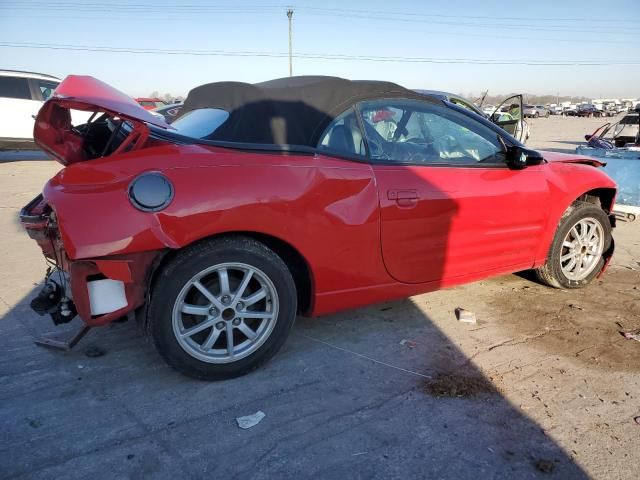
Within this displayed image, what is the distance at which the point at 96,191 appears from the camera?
2.37m

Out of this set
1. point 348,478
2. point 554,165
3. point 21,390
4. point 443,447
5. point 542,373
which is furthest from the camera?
point 554,165

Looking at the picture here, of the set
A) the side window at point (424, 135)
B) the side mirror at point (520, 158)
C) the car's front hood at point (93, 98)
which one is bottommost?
the side mirror at point (520, 158)

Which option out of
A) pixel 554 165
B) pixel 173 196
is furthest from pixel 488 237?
pixel 173 196

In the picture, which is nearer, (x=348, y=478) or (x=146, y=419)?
(x=348, y=478)

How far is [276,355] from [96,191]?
4.79 feet

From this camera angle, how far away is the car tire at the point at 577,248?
157 inches

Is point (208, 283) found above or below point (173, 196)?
below

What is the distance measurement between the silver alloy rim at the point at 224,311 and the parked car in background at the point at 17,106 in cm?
→ 1224

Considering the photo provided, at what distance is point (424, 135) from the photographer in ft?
11.2

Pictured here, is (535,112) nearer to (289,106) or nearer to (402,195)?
(402,195)

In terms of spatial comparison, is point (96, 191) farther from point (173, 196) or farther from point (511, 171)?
point (511, 171)

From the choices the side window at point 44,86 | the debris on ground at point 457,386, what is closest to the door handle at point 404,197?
the debris on ground at point 457,386

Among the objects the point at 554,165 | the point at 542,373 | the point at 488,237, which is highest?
the point at 554,165

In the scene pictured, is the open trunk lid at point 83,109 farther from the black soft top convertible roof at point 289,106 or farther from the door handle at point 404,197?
the door handle at point 404,197
